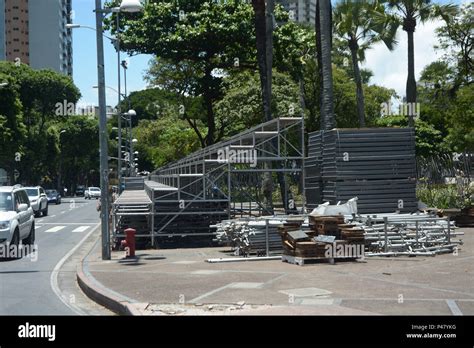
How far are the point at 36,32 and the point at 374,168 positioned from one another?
120246 millimetres

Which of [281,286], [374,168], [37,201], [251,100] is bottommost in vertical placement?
[281,286]

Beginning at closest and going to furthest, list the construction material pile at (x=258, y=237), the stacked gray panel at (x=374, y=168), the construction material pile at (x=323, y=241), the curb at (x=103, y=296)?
1. the curb at (x=103, y=296)
2. the construction material pile at (x=323, y=241)
3. the construction material pile at (x=258, y=237)
4. the stacked gray panel at (x=374, y=168)

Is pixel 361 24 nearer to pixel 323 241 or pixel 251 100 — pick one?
pixel 251 100

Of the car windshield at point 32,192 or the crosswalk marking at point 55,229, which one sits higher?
the car windshield at point 32,192

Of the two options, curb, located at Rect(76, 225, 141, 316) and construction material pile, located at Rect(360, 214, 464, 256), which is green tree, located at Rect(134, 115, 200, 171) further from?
curb, located at Rect(76, 225, 141, 316)

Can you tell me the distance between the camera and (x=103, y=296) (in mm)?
11203

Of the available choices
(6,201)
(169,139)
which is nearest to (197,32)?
(6,201)

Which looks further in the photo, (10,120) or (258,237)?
(10,120)

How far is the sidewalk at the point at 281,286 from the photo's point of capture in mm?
9727

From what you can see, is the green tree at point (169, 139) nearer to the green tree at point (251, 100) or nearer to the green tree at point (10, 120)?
the green tree at point (10, 120)

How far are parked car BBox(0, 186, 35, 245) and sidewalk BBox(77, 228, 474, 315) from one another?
231 centimetres

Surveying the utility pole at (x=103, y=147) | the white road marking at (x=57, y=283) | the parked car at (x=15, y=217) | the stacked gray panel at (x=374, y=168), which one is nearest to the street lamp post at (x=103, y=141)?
the utility pole at (x=103, y=147)

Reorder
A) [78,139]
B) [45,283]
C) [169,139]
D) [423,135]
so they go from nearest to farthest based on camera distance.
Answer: [45,283] → [169,139] → [423,135] → [78,139]

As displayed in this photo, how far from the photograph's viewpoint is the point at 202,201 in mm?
20031
